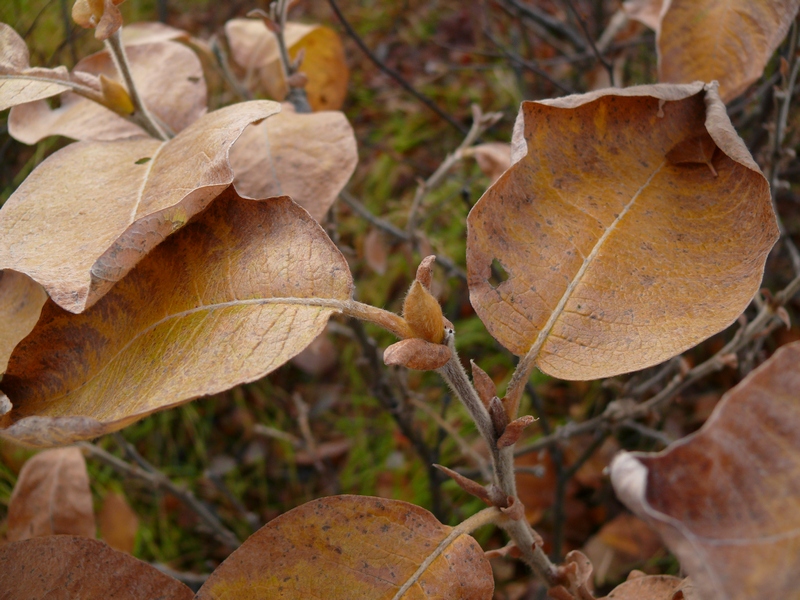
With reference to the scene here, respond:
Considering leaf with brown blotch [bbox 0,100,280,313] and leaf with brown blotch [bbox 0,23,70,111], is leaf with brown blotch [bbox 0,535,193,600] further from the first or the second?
leaf with brown blotch [bbox 0,23,70,111]

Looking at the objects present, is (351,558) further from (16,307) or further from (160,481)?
(160,481)

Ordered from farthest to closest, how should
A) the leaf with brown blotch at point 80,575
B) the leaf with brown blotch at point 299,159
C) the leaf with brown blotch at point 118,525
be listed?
the leaf with brown blotch at point 118,525 < the leaf with brown blotch at point 299,159 < the leaf with brown blotch at point 80,575

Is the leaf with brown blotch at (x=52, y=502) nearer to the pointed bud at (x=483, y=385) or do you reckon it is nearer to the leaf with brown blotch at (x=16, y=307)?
the leaf with brown blotch at (x=16, y=307)

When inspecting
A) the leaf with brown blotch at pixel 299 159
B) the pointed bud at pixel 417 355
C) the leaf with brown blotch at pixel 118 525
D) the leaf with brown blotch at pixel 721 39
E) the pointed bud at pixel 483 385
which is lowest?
the leaf with brown blotch at pixel 118 525

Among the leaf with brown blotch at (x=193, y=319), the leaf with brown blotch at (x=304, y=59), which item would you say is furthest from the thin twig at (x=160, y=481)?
the leaf with brown blotch at (x=304, y=59)

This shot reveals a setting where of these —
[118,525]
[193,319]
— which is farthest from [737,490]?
[118,525]

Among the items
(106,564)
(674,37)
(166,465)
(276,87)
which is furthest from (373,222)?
(166,465)

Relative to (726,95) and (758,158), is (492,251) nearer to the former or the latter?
(726,95)

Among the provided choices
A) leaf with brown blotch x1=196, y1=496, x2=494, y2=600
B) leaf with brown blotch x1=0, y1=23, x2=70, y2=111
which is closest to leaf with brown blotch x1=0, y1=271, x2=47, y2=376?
leaf with brown blotch x1=0, y1=23, x2=70, y2=111
